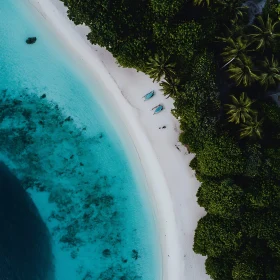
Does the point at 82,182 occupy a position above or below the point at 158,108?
below

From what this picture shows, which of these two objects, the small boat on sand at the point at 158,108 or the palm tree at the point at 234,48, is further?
the small boat on sand at the point at 158,108

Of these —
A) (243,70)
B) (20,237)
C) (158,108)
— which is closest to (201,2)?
(243,70)

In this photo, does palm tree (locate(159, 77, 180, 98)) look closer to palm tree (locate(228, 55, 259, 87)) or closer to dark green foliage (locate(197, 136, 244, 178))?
palm tree (locate(228, 55, 259, 87))

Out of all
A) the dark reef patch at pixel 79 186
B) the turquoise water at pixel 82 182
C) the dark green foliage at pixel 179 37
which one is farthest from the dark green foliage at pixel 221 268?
the dark green foliage at pixel 179 37

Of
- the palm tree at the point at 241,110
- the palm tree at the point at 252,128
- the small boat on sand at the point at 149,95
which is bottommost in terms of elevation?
the palm tree at the point at 252,128

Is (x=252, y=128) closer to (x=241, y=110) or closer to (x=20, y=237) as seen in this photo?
(x=241, y=110)

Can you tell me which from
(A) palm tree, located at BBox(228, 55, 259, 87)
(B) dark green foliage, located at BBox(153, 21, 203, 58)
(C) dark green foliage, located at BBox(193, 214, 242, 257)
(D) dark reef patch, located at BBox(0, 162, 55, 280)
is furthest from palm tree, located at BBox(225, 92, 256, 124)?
(D) dark reef patch, located at BBox(0, 162, 55, 280)

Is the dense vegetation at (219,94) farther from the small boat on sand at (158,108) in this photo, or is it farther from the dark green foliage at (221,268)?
the small boat on sand at (158,108)
